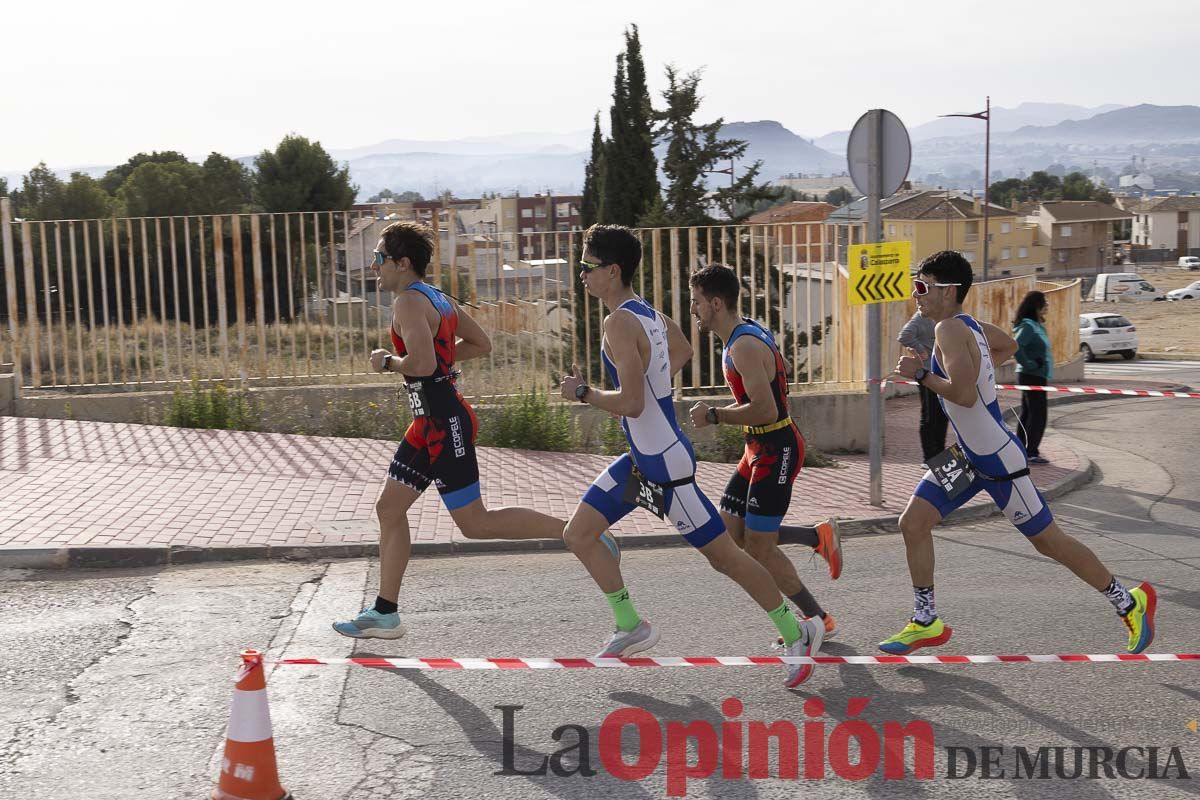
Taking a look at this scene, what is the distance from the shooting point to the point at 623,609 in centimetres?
569

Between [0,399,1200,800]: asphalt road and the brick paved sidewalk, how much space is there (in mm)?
611

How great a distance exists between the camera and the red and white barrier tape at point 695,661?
556 centimetres

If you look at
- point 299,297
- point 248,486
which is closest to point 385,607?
point 248,486

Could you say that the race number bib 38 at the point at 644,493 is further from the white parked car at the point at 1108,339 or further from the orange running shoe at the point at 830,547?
the white parked car at the point at 1108,339

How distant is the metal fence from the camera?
12.4 metres

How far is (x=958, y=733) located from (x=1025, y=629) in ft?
5.16

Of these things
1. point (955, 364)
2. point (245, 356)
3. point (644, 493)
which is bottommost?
point (644, 493)

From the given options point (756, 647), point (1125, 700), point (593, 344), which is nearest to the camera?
point (1125, 700)

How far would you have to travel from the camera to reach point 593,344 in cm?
1302

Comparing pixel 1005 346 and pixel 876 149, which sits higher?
pixel 876 149

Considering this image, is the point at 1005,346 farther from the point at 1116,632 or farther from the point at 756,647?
the point at 756,647

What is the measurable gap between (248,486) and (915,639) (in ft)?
18.9

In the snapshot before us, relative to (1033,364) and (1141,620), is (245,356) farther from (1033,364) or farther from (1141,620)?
(1141,620)

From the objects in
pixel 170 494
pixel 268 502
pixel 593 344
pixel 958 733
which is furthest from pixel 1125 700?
pixel 593 344
